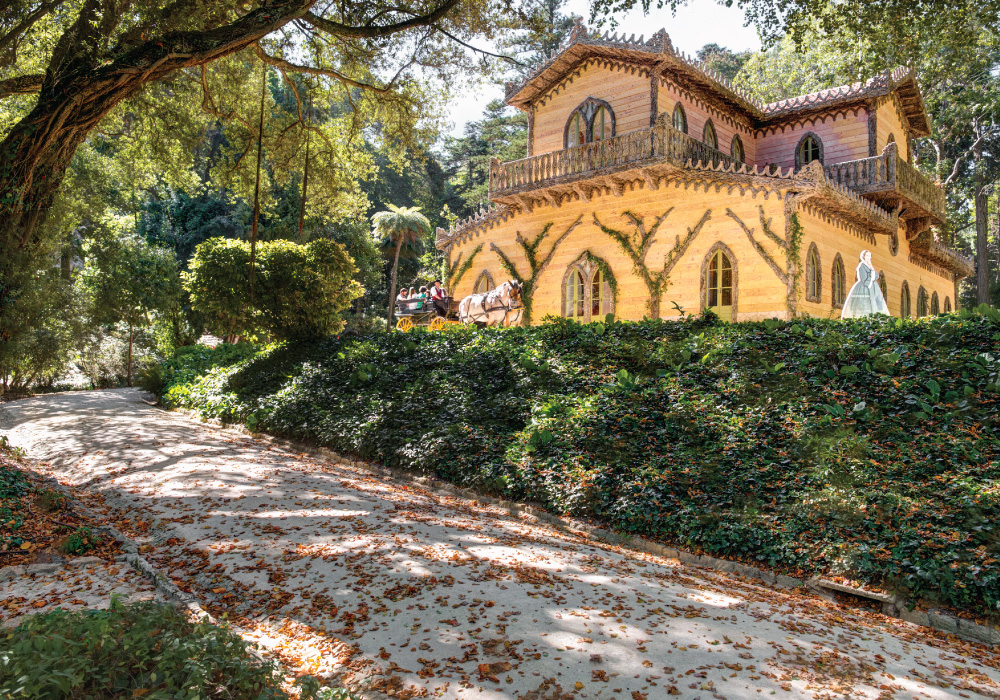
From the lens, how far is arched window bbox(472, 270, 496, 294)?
73.4 feet

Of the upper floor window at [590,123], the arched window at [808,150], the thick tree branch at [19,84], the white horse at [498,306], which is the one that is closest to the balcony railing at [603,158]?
the upper floor window at [590,123]

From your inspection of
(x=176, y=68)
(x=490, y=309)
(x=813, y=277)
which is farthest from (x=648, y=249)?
(x=176, y=68)

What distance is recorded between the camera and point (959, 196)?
33.8m

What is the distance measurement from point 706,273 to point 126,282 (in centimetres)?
2247

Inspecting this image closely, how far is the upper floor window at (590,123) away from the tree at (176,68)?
17.7ft

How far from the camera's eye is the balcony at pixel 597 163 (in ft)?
57.0

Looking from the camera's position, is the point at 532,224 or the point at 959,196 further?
the point at 959,196

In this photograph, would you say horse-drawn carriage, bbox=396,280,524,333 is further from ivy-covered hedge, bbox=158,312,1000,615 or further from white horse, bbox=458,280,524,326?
ivy-covered hedge, bbox=158,312,1000,615

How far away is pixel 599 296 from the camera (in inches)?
778

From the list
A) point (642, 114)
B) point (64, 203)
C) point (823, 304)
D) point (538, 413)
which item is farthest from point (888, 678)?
point (64, 203)

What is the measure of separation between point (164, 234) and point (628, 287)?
32.2 meters

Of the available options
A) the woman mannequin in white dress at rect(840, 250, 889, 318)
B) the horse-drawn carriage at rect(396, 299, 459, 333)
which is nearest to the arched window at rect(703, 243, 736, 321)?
the woman mannequin in white dress at rect(840, 250, 889, 318)

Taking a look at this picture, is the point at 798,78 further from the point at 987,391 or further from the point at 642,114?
the point at 987,391

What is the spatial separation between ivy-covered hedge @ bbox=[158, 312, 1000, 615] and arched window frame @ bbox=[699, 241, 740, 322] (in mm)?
7096
